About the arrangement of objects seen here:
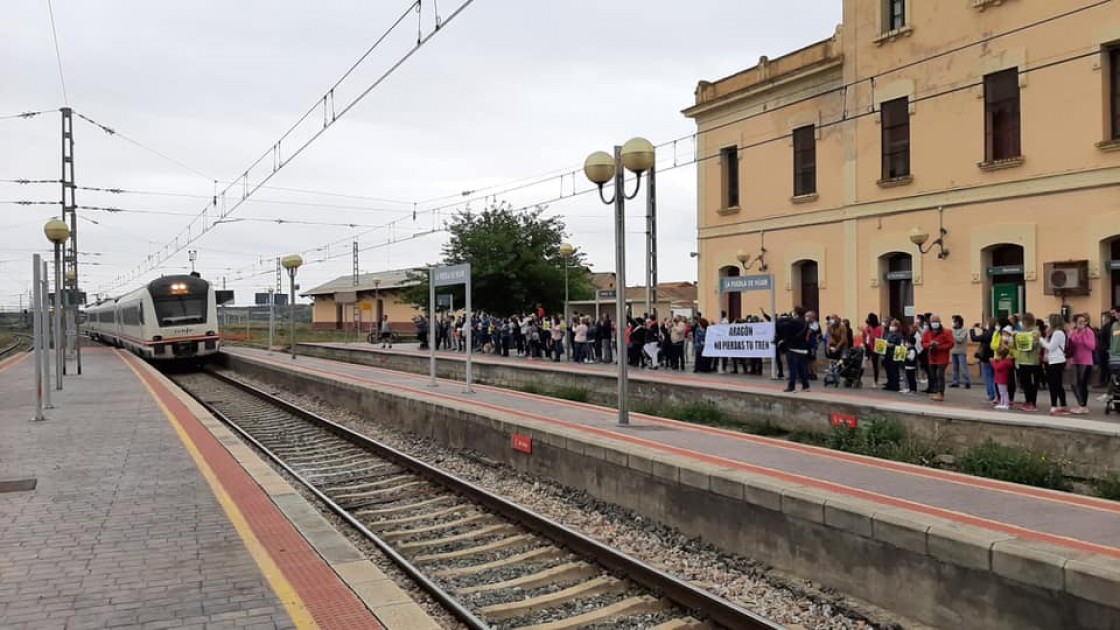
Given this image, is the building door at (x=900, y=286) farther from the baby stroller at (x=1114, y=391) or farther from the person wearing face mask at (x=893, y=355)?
the baby stroller at (x=1114, y=391)

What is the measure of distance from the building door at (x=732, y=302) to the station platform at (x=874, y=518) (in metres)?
16.6

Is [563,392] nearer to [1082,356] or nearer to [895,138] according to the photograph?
[1082,356]

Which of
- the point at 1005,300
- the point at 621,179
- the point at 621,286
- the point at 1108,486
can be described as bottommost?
the point at 1108,486

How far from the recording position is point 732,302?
27859 mm

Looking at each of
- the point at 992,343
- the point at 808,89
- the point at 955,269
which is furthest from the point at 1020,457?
the point at 808,89

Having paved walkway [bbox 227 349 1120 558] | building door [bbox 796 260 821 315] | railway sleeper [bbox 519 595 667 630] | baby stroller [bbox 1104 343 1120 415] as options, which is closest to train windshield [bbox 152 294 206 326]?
building door [bbox 796 260 821 315]

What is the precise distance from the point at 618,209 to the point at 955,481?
5.91 m

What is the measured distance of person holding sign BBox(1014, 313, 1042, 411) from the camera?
42.5 ft

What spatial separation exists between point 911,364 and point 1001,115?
6960 mm

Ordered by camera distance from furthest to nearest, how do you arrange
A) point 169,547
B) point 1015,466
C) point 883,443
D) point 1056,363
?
point 1056,363
point 883,443
point 1015,466
point 169,547

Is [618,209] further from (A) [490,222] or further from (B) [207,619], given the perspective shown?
(A) [490,222]

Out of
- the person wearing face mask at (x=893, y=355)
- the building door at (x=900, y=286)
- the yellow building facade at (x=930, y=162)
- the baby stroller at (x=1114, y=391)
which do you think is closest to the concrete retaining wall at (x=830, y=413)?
the baby stroller at (x=1114, y=391)

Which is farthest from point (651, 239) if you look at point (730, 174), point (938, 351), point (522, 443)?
point (522, 443)

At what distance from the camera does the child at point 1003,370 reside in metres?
13.5
